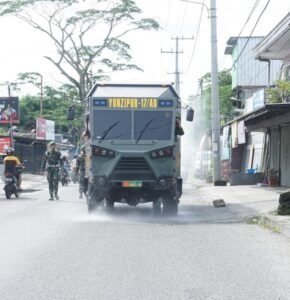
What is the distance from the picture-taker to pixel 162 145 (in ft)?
48.0

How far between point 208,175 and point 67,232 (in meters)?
24.8

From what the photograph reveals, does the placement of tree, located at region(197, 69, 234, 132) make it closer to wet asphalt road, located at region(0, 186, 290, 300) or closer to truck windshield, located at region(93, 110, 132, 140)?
truck windshield, located at region(93, 110, 132, 140)

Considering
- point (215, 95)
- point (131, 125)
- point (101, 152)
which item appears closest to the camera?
point (101, 152)

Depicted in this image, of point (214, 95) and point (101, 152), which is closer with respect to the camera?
point (101, 152)

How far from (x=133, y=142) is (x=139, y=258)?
5.89 metres

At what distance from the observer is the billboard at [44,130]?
47.4m

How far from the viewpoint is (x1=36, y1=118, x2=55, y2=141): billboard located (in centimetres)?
4741

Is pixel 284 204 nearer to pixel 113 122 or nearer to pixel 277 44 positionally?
pixel 113 122

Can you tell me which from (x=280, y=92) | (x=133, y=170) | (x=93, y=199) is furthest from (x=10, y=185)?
(x=280, y=92)

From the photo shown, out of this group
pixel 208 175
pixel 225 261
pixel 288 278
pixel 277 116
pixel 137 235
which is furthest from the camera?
pixel 208 175

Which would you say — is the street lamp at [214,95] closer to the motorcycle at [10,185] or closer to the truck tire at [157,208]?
the motorcycle at [10,185]

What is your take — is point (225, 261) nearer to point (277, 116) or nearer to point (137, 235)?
point (137, 235)

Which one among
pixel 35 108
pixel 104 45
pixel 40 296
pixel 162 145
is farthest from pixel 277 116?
pixel 35 108

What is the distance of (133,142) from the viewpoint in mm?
14664
